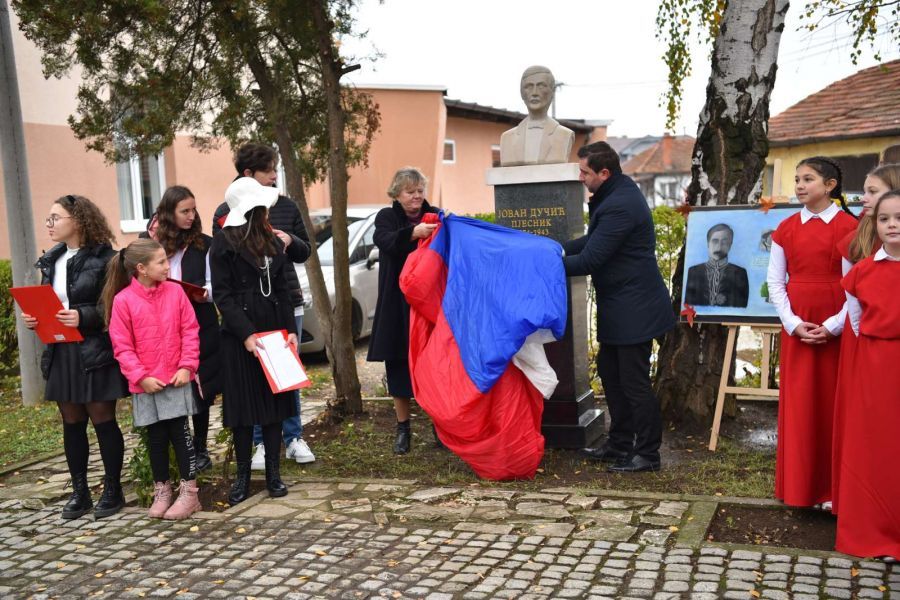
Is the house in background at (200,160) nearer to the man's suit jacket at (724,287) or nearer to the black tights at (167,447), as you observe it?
the black tights at (167,447)

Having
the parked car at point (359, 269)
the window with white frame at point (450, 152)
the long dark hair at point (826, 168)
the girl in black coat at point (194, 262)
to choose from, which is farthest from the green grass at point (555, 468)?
the window with white frame at point (450, 152)

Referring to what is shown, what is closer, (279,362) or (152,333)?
(152,333)

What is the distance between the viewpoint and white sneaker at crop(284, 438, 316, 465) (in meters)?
6.07

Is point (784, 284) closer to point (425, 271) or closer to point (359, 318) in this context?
point (425, 271)

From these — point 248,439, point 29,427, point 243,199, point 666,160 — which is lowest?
point 29,427

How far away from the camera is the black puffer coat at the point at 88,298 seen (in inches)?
199

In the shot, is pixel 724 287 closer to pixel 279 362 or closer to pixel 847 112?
pixel 279 362

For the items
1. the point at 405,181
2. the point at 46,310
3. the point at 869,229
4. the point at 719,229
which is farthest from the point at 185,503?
the point at 869,229

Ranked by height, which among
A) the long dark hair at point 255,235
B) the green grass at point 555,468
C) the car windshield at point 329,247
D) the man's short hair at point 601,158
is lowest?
the green grass at point 555,468

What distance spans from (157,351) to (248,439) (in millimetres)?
781

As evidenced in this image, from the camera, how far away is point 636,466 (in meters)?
5.62

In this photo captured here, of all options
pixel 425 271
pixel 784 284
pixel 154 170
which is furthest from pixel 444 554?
pixel 154 170

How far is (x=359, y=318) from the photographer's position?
11102mm

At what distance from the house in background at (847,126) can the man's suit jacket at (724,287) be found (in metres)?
10.5
